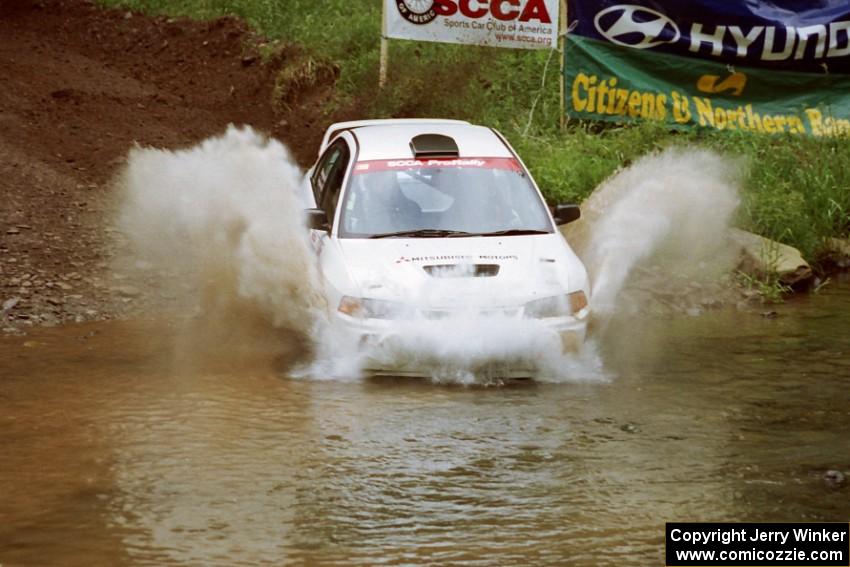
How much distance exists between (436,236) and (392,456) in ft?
7.96

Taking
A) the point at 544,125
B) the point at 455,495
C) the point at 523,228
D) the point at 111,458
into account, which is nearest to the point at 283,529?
the point at 455,495

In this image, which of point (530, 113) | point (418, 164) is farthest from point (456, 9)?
point (418, 164)

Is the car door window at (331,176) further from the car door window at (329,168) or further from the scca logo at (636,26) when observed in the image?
the scca logo at (636,26)

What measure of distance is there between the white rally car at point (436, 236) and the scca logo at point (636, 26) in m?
4.86

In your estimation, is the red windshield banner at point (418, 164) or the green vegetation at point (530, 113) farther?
the green vegetation at point (530, 113)

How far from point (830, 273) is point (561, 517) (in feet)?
25.7

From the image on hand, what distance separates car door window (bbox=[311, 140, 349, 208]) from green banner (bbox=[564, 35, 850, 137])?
16.5ft

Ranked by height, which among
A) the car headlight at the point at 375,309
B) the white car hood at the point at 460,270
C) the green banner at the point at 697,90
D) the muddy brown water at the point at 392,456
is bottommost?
the muddy brown water at the point at 392,456

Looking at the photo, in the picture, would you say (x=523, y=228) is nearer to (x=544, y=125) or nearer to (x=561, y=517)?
(x=561, y=517)

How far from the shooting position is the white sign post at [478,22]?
52.3 ft

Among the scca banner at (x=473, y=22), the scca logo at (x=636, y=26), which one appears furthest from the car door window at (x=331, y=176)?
the scca logo at (x=636, y=26)

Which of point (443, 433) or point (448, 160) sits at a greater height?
point (448, 160)

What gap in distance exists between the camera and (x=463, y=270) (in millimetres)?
9234

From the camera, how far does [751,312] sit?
40.1 feet
